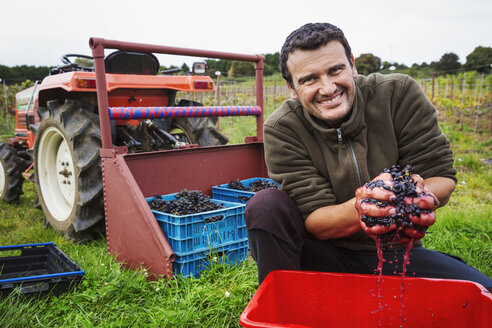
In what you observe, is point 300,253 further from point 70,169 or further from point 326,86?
point 70,169

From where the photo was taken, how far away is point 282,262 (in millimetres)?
1663

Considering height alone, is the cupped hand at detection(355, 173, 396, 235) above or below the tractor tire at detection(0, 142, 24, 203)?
above

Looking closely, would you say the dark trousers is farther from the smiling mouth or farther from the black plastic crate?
the black plastic crate

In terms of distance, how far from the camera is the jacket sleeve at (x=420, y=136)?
174 centimetres

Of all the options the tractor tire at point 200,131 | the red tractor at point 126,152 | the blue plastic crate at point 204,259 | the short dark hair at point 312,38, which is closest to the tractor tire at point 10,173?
the red tractor at point 126,152

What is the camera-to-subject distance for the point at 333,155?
1.81m

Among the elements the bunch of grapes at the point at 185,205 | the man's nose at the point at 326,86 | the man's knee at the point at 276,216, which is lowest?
the bunch of grapes at the point at 185,205

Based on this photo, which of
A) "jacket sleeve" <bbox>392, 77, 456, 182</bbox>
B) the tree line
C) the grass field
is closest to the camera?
"jacket sleeve" <bbox>392, 77, 456, 182</bbox>

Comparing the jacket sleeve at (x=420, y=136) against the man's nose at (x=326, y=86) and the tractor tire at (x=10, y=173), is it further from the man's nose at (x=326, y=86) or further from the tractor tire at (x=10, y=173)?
the tractor tire at (x=10, y=173)

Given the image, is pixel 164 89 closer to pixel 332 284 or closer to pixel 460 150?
pixel 332 284

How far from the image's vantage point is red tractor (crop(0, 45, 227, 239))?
3.13 m

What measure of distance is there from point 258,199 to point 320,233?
28 centimetres

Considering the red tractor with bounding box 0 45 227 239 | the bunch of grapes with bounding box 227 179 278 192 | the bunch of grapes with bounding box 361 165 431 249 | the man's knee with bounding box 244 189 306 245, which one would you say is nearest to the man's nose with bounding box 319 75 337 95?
the man's knee with bounding box 244 189 306 245

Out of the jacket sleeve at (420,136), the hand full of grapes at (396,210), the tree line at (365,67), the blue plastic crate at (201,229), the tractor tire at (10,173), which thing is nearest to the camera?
the hand full of grapes at (396,210)
